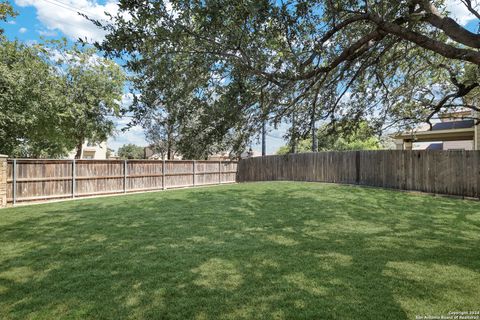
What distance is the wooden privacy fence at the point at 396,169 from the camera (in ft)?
29.7

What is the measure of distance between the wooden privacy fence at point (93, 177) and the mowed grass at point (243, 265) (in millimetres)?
3308

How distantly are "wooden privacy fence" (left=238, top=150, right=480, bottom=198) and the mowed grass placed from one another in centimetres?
225

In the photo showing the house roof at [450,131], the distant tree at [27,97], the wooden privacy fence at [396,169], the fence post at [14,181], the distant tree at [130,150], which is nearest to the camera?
the wooden privacy fence at [396,169]

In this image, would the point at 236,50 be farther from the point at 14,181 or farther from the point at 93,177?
the point at 93,177

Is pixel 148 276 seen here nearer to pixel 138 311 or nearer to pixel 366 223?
pixel 138 311

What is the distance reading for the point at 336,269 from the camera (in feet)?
11.5

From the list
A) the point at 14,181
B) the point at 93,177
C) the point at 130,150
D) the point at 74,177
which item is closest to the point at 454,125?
the point at 93,177

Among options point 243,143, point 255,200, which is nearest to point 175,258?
point 243,143

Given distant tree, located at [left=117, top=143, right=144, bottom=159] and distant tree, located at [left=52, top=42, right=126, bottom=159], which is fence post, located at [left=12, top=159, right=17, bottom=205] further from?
distant tree, located at [left=117, top=143, right=144, bottom=159]

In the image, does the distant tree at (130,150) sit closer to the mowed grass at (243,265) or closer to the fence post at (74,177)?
the fence post at (74,177)

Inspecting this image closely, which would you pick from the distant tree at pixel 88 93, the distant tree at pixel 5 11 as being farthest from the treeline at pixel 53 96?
the distant tree at pixel 5 11

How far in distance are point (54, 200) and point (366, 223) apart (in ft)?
33.0

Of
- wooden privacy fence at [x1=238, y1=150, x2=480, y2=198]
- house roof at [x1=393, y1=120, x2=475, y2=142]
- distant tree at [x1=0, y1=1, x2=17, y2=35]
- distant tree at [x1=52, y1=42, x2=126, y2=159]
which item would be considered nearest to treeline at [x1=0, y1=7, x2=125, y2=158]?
distant tree at [x1=52, y1=42, x2=126, y2=159]

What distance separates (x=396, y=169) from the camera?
35.9 ft
